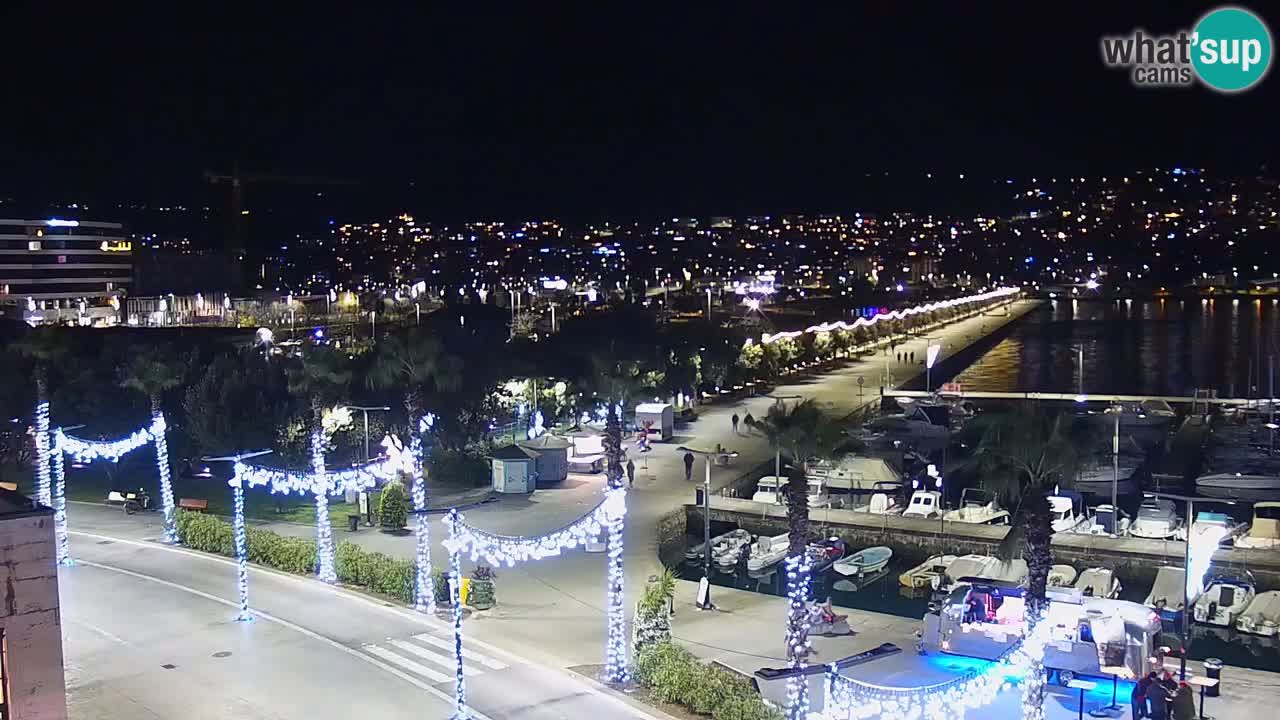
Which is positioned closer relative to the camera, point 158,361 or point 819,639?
point 819,639

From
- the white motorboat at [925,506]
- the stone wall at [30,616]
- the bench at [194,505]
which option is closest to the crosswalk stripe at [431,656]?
the stone wall at [30,616]

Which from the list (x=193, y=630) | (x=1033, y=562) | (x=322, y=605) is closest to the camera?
(x=1033, y=562)

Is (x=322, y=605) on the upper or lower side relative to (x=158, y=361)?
lower

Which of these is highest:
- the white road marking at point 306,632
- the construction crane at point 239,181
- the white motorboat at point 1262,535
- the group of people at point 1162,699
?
the construction crane at point 239,181

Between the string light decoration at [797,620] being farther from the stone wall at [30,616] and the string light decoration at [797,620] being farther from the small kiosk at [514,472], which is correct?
the small kiosk at [514,472]

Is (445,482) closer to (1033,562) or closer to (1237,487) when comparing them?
(1033,562)

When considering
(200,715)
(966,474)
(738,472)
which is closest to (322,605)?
(200,715)
